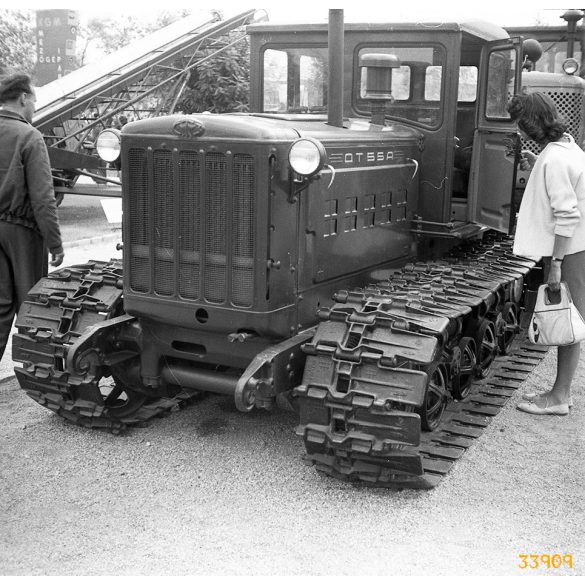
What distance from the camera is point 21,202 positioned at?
5688 millimetres

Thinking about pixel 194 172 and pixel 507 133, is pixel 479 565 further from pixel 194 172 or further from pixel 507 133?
pixel 507 133

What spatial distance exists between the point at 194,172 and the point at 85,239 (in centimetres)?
862

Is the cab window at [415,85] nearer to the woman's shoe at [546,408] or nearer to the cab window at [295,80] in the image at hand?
the cab window at [295,80]

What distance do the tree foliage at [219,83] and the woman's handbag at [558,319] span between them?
31.8 feet

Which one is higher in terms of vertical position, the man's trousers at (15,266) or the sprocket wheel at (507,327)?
the man's trousers at (15,266)

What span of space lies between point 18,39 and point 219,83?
23.9 ft

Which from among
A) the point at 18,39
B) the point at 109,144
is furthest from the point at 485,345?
the point at 18,39

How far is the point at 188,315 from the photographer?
185 inches

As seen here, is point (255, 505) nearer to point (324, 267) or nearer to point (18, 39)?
point (324, 267)

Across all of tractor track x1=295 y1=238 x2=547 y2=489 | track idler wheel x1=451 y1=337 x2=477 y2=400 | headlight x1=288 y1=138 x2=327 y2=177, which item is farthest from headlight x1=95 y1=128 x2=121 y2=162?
track idler wheel x1=451 y1=337 x2=477 y2=400

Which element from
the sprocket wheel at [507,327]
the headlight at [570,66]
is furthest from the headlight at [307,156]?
the headlight at [570,66]

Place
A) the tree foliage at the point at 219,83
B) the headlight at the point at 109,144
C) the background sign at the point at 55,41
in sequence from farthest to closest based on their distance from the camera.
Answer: the background sign at the point at 55,41
the tree foliage at the point at 219,83
the headlight at the point at 109,144

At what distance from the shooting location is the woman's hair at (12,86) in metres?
5.74

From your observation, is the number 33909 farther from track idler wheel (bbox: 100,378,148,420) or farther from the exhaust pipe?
the exhaust pipe
